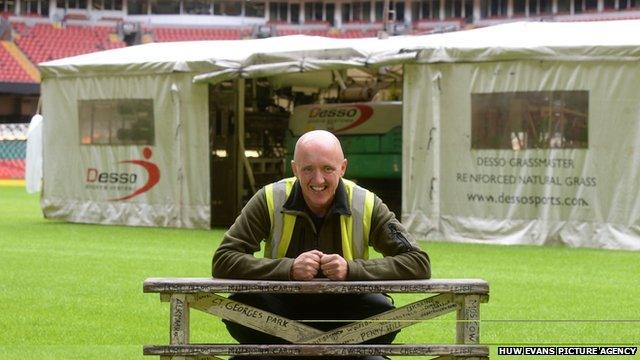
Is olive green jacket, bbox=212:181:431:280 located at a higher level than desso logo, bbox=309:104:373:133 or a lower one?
higher

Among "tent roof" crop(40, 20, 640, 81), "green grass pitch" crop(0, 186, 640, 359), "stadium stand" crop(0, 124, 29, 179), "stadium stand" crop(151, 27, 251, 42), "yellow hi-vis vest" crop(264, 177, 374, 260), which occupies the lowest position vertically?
"stadium stand" crop(0, 124, 29, 179)

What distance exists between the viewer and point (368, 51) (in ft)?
57.8

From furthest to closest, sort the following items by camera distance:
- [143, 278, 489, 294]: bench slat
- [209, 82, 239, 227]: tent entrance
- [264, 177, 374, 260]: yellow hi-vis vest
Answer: [209, 82, 239, 227]: tent entrance, [264, 177, 374, 260]: yellow hi-vis vest, [143, 278, 489, 294]: bench slat

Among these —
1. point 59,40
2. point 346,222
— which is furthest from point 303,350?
point 59,40

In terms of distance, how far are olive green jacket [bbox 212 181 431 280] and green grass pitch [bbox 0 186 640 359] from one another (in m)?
1.53

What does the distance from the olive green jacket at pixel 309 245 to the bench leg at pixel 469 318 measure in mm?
295

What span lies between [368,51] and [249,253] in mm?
12505

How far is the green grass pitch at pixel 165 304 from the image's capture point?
332 inches

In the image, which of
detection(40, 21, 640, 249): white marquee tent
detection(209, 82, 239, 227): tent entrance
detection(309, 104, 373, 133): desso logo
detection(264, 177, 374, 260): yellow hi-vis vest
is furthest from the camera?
detection(309, 104, 373, 133): desso logo

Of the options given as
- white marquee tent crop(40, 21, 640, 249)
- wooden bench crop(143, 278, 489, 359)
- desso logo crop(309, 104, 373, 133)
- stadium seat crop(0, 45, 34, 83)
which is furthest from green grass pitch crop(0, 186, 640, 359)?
stadium seat crop(0, 45, 34, 83)

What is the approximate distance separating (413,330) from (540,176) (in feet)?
25.7

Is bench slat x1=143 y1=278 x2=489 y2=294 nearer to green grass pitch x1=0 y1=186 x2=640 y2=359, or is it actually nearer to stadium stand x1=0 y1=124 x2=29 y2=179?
green grass pitch x1=0 y1=186 x2=640 y2=359

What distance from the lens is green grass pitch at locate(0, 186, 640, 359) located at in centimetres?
842

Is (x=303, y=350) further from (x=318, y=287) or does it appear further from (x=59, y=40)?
(x=59, y=40)
